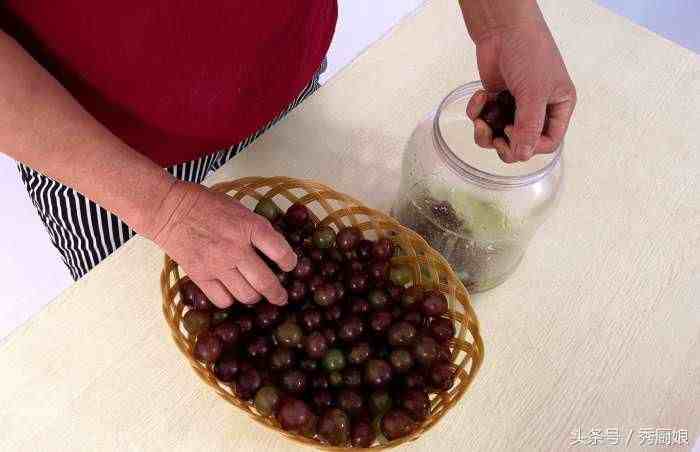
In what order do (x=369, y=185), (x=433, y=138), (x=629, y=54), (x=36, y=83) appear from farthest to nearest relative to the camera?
(x=629, y=54)
(x=369, y=185)
(x=433, y=138)
(x=36, y=83)

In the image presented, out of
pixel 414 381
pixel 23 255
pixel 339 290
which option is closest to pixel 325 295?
pixel 339 290

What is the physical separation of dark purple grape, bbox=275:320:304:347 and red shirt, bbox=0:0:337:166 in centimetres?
27

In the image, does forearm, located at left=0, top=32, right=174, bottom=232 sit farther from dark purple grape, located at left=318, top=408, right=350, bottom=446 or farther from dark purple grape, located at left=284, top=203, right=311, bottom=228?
dark purple grape, located at left=318, top=408, right=350, bottom=446

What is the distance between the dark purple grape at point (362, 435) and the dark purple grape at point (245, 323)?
14 centimetres

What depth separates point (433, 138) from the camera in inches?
26.6

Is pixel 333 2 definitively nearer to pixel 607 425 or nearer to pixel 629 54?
pixel 629 54

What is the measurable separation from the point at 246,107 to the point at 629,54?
591 millimetres

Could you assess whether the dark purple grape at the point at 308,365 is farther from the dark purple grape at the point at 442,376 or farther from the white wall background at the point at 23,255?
the white wall background at the point at 23,255

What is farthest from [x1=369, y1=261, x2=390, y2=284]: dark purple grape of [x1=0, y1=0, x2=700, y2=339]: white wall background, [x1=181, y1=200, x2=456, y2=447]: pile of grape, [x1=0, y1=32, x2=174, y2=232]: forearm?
[x1=0, y1=0, x2=700, y2=339]: white wall background

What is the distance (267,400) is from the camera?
1.86 feet

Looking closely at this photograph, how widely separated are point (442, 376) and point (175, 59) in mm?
418

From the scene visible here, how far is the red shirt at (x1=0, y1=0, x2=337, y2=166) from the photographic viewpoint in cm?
61

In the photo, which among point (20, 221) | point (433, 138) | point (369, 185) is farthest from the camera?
point (20, 221)

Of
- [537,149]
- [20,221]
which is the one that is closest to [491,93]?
[537,149]
